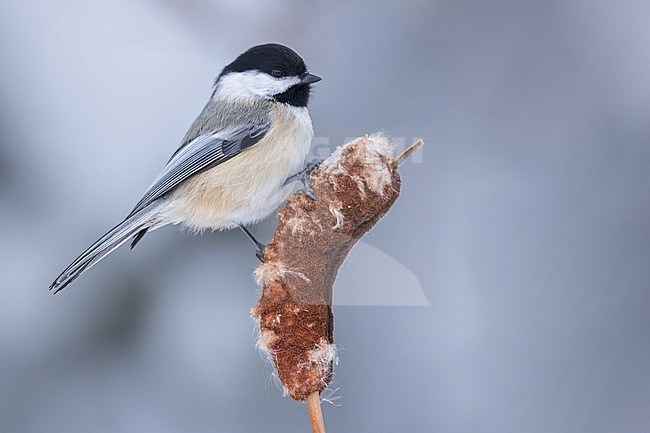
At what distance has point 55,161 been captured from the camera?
1.73m

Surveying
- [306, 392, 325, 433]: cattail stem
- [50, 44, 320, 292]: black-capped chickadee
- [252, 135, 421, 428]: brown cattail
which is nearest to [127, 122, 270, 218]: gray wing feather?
[50, 44, 320, 292]: black-capped chickadee

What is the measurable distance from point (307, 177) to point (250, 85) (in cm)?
32

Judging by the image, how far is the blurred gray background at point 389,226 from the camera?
160 cm

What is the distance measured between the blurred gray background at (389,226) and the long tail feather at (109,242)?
27 cm

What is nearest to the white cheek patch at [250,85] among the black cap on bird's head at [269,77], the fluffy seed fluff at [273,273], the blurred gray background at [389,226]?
the black cap on bird's head at [269,77]

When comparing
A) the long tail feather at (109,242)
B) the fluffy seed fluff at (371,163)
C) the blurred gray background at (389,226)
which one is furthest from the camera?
the blurred gray background at (389,226)

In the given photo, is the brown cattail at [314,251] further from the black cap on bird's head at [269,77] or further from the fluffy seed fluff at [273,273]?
the black cap on bird's head at [269,77]

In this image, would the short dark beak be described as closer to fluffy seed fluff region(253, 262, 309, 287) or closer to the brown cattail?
the brown cattail

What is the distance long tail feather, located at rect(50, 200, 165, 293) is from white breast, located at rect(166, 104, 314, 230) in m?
0.05

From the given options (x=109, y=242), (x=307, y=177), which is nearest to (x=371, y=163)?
(x=307, y=177)

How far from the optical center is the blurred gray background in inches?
63.1

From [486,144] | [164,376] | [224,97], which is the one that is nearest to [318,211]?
[224,97]

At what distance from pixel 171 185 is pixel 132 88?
0.34 m

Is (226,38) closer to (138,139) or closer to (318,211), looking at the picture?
(138,139)
